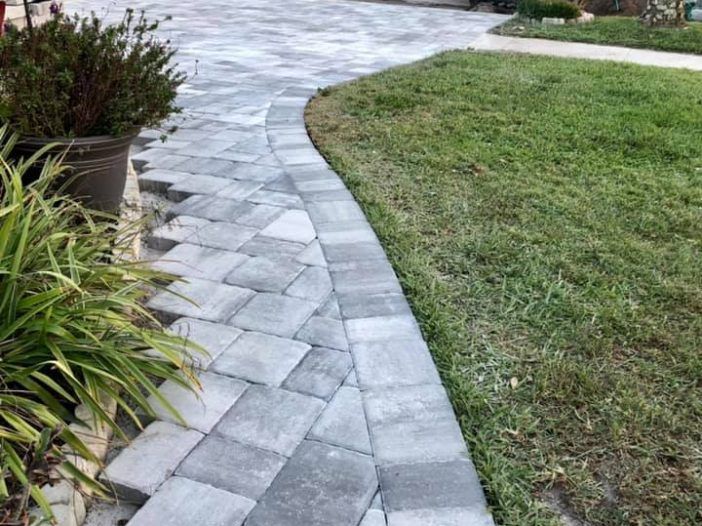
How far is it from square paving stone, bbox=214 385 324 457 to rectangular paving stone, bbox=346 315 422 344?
0.38 metres

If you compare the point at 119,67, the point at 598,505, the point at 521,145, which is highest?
the point at 119,67

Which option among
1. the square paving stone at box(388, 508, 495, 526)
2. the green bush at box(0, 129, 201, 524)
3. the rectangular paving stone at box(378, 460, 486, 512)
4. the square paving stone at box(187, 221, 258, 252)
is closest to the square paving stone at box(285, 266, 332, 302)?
the square paving stone at box(187, 221, 258, 252)

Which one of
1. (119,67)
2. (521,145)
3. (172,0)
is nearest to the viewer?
(119,67)

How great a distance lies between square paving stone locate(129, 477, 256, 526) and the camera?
1.58 meters

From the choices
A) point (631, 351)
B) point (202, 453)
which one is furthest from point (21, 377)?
point (631, 351)

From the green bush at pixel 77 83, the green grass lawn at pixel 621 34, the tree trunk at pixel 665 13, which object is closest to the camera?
the green bush at pixel 77 83

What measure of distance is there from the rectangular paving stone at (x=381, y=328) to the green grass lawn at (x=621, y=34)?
→ 766 cm

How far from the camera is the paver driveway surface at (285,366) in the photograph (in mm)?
1656

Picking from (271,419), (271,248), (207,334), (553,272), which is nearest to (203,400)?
(271,419)

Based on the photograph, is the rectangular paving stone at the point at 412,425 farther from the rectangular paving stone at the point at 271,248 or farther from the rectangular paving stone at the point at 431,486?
the rectangular paving stone at the point at 271,248

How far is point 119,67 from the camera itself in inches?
109

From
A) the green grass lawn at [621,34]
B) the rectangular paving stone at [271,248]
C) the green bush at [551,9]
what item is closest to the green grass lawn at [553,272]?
the rectangular paving stone at [271,248]

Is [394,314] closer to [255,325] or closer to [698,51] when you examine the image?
[255,325]

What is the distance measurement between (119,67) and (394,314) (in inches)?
59.9
